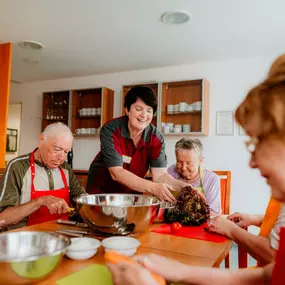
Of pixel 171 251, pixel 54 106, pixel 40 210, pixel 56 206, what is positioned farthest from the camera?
pixel 54 106

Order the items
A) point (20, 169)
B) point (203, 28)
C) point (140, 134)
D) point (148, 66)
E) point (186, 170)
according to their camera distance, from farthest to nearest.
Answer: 1. point (148, 66)
2. point (203, 28)
3. point (186, 170)
4. point (140, 134)
5. point (20, 169)

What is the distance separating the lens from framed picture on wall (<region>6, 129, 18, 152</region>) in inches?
328

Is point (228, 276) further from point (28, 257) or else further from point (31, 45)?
point (31, 45)

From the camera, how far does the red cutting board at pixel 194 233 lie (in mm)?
1247

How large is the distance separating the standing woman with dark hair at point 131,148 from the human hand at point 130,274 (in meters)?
1.19

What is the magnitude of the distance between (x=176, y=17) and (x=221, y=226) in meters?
2.38

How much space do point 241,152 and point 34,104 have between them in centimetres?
391

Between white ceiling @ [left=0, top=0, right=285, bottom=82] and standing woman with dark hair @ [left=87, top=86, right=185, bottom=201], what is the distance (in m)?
1.27

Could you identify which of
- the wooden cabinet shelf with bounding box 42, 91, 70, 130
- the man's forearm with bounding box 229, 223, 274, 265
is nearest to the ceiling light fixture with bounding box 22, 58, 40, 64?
the wooden cabinet shelf with bounding box 42, 91, 70, 130

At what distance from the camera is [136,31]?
3.39 m

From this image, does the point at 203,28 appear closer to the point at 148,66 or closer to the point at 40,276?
the point at 148,66

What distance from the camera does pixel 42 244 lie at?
35.5 inches

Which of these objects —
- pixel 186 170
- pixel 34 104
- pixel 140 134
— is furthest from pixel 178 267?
pixel 34 104

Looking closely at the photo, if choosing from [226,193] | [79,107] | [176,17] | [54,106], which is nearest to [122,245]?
[226,193]
